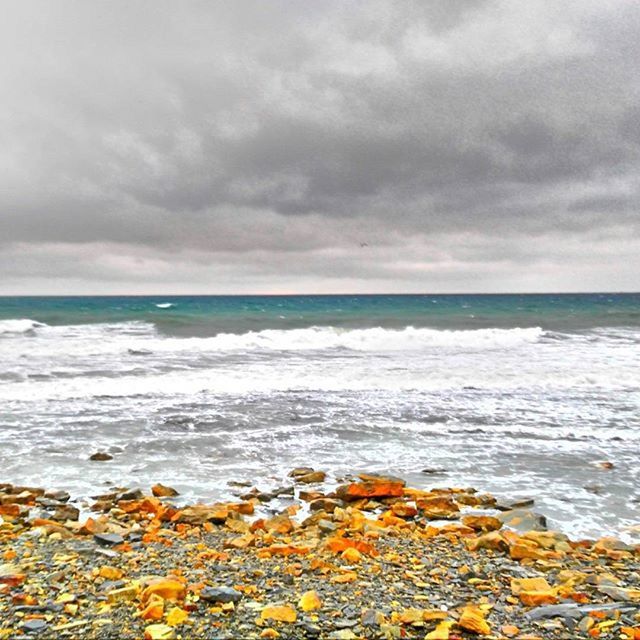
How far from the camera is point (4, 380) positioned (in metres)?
16.2

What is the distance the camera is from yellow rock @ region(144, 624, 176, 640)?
3.44m

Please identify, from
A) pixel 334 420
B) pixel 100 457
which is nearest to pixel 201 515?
pixel 100 457

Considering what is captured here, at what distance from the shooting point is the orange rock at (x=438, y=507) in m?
6.57

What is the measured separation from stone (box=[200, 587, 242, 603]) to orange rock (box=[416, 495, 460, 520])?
321cm

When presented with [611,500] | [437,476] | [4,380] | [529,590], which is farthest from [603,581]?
[4,380]

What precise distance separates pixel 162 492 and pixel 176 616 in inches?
144

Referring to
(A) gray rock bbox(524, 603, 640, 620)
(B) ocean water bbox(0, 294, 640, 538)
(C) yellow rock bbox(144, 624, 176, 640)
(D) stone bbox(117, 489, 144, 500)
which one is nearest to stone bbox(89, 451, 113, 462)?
(B) ocean water bbox(0, 294, 640, 538)

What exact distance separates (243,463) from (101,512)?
2.64m

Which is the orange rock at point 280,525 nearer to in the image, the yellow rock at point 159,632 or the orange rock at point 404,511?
the orange rock at point 404,511

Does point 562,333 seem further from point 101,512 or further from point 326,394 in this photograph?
point 101,512

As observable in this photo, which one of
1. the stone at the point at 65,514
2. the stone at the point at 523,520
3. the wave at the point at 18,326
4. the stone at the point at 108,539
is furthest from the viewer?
the wave at the point at 18,326

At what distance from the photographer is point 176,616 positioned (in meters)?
3.68

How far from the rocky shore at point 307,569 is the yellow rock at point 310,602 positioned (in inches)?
0.6

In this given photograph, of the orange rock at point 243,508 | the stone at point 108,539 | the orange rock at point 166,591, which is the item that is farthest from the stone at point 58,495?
the orange rock at point 166,591
